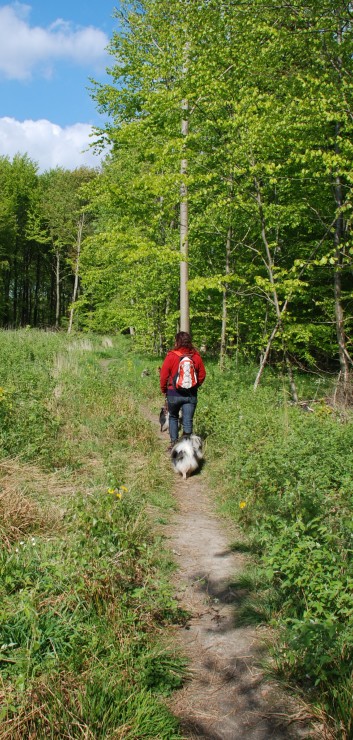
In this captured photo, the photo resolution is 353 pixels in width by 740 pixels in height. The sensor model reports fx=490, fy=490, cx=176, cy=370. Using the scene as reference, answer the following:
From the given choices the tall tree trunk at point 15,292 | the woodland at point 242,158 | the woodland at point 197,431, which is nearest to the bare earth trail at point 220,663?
the woodland at point 197,431

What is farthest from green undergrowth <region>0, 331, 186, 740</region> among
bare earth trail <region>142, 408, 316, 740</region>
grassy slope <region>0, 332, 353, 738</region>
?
bare earth trail <region>142, 408, 316, 740</region>

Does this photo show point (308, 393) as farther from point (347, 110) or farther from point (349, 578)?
point (349, 578)

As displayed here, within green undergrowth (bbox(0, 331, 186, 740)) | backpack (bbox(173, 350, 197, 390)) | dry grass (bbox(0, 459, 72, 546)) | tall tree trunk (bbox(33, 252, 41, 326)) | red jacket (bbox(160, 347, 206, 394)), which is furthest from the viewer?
tall tree trunk (bbox(33, 252, 41, 326))

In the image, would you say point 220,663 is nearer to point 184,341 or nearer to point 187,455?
point 187,455

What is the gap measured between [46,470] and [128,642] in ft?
9.42

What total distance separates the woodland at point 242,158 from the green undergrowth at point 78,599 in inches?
217

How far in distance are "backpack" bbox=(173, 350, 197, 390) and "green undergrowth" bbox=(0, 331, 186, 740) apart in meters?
1.76

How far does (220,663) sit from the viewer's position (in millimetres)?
3092

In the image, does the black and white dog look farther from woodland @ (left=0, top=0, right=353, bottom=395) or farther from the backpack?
woodland @ (left=0, top=0, right=353, bottom=395)

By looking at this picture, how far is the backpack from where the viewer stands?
736 centimetres

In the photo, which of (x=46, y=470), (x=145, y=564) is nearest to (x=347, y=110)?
(x=46, y=470)

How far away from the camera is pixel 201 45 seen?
10453 mm

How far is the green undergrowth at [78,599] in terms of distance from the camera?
7.80ft

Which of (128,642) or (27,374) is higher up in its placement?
(27,374)
